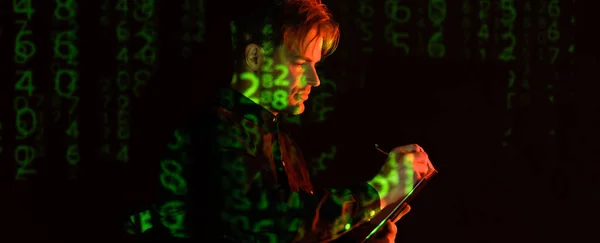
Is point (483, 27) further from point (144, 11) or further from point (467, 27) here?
point (144, 11)

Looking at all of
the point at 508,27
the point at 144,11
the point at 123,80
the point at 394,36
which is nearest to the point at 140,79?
the point at 123,80

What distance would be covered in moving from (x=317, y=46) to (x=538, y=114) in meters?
0.99

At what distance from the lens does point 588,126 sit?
7.04 feet

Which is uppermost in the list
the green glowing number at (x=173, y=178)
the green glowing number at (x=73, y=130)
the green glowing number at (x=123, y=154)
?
the green glowing number at (x=73, y=130)

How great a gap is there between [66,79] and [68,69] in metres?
0.02

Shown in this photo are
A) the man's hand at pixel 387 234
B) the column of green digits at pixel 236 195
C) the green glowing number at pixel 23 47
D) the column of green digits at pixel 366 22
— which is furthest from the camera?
the column of green digits at pixel 366 22

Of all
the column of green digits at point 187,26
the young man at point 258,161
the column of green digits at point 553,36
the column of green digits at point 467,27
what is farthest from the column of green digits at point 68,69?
the column of green digits at point 553,36

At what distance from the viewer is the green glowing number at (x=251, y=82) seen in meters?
1.36

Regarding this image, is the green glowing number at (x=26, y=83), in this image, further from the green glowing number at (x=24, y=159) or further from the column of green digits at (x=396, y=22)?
the column of green digits at (x=396, y=22)

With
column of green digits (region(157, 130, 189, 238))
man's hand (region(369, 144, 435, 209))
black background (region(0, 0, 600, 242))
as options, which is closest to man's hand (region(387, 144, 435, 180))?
man's hand (region(369, 144, 435, 209))

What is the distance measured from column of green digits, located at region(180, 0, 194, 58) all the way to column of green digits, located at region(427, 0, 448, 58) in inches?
26.8

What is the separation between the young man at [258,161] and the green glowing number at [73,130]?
1.29 feet

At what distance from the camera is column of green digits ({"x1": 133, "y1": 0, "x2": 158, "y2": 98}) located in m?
1.73

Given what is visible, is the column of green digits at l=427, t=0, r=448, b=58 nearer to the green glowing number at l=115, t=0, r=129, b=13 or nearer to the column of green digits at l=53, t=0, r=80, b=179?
the green glowing number at l=115, t=0, r=129, b=13
